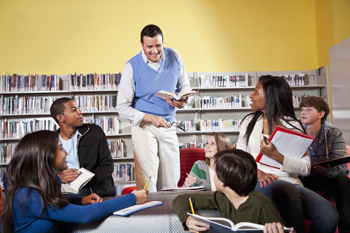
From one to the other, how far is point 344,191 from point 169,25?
4.71 meters

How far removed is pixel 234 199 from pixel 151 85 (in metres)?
1.45

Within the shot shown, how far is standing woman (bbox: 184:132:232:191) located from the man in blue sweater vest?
6.8 inches

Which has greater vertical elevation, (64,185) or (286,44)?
(286,44)

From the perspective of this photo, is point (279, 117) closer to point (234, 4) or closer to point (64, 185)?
point (64, 185)

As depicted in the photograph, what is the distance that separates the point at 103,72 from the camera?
6195mm

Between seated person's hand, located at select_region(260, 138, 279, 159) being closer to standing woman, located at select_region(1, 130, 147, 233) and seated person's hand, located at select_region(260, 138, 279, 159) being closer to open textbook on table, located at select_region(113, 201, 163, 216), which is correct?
open textbook on table, located at select_region(113, 201, 163, 216)

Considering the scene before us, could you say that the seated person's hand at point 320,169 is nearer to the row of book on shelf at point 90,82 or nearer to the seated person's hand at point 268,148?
the seated person's hand at point 268,148

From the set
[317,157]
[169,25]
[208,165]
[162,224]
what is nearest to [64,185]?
[162,224]

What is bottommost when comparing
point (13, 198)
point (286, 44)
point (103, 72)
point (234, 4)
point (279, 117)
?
point (13, 198)

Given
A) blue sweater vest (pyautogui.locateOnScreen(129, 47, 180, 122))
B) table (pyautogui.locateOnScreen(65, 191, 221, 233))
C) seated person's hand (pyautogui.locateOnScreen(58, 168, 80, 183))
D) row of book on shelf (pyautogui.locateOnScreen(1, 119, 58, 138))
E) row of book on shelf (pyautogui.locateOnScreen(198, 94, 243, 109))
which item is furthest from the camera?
row of book on shelf (pyautogui.locateOnScreen(198, 94, 243, 109))

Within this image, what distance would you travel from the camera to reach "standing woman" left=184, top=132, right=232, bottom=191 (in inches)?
106

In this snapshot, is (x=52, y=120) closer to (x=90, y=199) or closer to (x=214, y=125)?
(x=214, y=125)

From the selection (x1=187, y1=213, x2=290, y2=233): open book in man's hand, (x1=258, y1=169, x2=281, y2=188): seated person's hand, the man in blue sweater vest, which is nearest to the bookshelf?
the man in blue sweater vest

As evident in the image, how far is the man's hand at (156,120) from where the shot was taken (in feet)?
8.75
